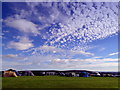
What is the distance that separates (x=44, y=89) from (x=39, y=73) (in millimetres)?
35236

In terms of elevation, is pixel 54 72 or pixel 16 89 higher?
pixel 16 89

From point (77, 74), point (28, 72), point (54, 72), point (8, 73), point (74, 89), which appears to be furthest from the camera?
point (54, 72)

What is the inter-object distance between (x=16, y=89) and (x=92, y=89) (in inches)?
241

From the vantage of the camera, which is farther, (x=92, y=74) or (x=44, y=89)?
(x=92, y=74)

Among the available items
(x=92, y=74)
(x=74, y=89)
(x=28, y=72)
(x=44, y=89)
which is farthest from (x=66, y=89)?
(x=28, y=72)

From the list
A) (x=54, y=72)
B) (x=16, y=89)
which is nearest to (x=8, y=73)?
(x=54, y=72)

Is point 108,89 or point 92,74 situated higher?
point 108,89

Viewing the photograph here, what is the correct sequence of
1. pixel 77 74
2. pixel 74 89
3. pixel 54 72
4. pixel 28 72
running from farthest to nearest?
pixel 54 72
pixel 28 72
pixel 77 74
pixel 74 89

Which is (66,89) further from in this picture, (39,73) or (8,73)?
(39,73)

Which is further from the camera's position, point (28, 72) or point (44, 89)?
point (28, 72)

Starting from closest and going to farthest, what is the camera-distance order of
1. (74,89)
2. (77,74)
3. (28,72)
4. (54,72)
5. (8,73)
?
1. (74,89)
2. (8,73)
3. (77,74)
4. (28,72)
5. (54,72)

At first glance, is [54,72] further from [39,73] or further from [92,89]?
[92,89]

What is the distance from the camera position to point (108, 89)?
12.0 meters

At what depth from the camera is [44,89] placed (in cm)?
1159
